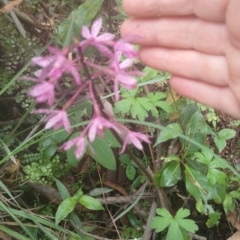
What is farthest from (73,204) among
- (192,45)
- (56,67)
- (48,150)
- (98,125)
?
(56,67)

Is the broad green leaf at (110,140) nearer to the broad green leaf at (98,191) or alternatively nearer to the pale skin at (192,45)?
the pale skin at (192,45)

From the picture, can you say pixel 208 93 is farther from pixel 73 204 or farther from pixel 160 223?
pixel 73 204

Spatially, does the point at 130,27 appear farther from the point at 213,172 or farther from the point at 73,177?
the point at 73,177

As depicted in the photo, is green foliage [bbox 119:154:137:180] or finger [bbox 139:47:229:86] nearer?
finger [bbox 139:47:229:86]

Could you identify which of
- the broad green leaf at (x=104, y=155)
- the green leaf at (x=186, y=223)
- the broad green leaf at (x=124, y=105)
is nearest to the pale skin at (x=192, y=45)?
the broad green leaf at (x=124, y=105)

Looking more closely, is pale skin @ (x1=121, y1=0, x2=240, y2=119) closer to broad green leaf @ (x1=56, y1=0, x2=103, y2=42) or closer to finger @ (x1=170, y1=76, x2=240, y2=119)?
finger @ (x1=170, y1=76, x2=240, y2=119)

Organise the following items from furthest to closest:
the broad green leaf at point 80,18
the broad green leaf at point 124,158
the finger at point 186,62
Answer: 1. the broad green leaf at point 124,158
2. the broad green leaf at point 80,18
3. the finger at point 186,62

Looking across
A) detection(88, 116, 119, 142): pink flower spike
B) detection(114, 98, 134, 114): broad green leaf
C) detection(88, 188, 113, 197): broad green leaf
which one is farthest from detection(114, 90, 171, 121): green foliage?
detection(88, 116, 119, 142): pink flower spike

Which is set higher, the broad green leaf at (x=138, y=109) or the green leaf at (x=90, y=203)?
the broad green leaf at (x=138, y=109)
